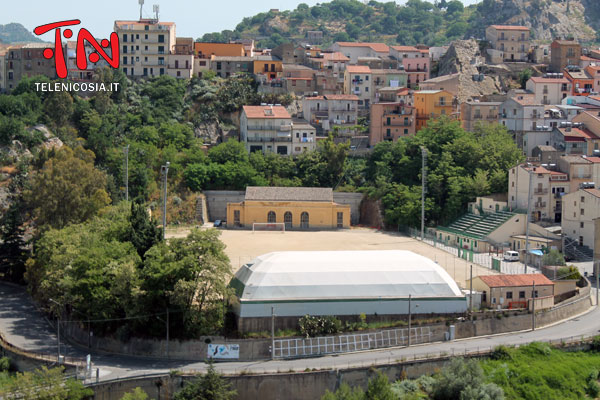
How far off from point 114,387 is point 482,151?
130 feet

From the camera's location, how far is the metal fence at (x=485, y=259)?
5800 centimetres

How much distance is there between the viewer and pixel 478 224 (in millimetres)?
68375

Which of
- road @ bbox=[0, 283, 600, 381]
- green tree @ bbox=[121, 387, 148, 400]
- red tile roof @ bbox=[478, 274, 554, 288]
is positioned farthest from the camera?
red tile roof @ bbox=[478, 274, 554, 288]

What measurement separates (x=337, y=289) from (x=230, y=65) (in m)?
51.2

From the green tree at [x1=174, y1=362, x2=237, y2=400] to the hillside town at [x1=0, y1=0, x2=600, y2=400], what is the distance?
0.31 feet

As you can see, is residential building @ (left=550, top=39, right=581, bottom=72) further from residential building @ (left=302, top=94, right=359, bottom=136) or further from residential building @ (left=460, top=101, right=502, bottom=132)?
residential building @ (left=302, top=94, right=359, bottom=136)

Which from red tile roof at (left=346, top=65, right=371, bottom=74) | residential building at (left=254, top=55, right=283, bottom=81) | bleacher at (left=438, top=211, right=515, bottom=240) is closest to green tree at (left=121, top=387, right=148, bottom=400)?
bleacher at (left=438, top=211, right=515, bottom=240)

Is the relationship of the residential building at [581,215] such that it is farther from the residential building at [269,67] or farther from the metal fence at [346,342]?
the residential building at [269,67]

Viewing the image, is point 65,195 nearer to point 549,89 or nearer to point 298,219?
point 298,219

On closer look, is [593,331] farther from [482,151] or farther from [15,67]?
[15,67]

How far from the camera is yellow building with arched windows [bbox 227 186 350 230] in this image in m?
73.6

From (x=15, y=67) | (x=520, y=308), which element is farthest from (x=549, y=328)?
(x=15, y=67)

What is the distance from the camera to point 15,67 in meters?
96.4

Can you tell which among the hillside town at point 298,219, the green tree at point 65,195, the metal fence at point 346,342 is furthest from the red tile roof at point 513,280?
the green tree at point 65,195
